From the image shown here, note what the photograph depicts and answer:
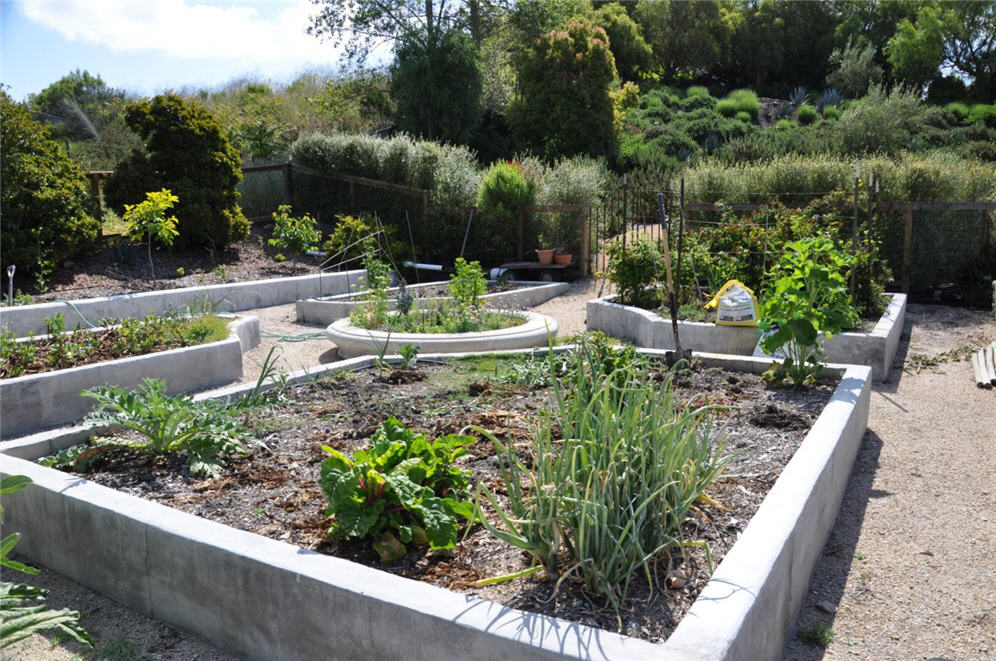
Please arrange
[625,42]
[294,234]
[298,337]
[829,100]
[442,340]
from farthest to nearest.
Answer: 1. [625,42]
2. [829,100]
3. [294,234]
4. [298,337]
5. [442,340]

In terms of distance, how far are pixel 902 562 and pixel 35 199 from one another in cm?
1183

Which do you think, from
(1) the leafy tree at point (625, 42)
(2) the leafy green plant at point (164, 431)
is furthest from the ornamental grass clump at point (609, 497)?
(1) the leafy tree at point (625, 42)

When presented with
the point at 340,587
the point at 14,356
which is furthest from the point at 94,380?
the point at 340,587

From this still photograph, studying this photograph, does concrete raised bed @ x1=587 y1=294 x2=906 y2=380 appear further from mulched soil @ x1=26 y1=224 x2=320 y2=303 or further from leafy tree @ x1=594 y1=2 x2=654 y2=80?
leafy tree @ x1=594 y1=2 x2=654 y2=80

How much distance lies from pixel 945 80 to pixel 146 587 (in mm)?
45327

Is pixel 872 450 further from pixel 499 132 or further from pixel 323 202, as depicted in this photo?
pixel 499 132

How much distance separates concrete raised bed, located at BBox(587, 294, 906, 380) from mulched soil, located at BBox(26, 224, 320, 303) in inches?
240

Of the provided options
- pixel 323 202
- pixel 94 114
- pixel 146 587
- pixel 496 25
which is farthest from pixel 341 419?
pixel 94 114

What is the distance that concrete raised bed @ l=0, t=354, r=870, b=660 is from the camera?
2.40m

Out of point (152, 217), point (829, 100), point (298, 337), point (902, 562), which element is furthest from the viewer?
point (829, 100)

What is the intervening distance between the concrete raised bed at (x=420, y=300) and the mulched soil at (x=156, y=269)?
183 cm

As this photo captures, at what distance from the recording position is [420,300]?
9.70 meters

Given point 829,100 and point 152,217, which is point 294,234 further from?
point 829,100

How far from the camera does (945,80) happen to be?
39250mm
